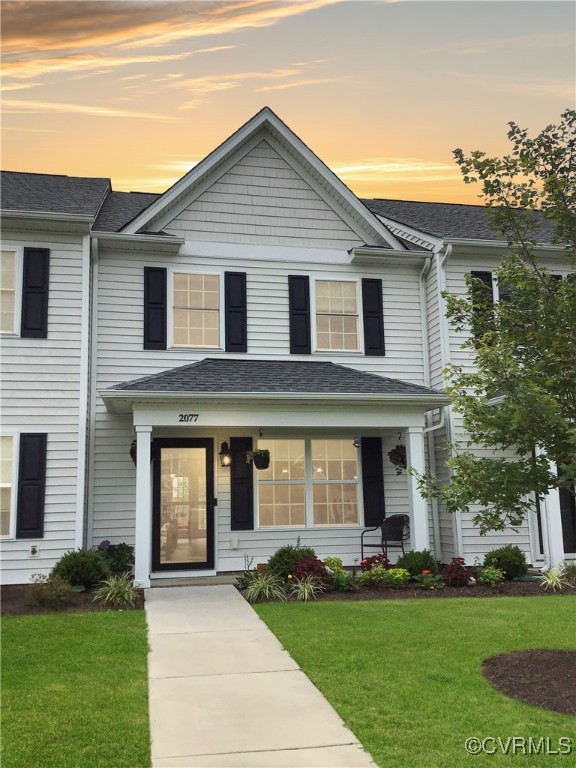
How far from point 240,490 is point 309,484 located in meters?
1.43

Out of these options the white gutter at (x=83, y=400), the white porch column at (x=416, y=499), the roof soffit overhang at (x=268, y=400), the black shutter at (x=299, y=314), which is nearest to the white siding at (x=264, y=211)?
the black shutter at (x=299, y=314)

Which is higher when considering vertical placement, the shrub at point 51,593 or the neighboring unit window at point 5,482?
the neighboring unit window at point 5,482

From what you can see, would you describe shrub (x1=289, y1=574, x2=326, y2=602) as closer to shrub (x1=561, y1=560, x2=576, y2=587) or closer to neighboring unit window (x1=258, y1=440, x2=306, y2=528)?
neighboring unit window (x1=258, y1=440, x2=306, y2=528)

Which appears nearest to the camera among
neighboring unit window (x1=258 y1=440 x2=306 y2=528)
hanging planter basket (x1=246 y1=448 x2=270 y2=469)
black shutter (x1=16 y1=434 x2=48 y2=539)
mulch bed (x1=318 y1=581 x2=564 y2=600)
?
mulch bed (x1=318 y1=581 x2=564 y2=600)

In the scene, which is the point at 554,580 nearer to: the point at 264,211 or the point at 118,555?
the point at 118,555

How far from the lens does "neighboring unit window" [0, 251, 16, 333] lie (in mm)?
11641

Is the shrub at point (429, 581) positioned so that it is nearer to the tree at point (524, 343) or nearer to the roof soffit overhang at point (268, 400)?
the roof soffit overhang at point (268, 400)

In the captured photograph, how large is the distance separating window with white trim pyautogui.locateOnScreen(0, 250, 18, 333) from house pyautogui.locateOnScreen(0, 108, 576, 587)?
4 centimetres

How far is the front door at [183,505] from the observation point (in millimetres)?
12062

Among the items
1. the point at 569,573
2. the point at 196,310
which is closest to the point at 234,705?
the point at 569,573

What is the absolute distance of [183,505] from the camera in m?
12.3

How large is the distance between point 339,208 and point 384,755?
37.5 ft

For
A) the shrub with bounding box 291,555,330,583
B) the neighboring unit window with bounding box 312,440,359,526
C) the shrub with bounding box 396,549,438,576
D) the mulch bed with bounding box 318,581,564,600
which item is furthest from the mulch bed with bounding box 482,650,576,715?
the neighboring unit window with bounding box 312,440,359,526

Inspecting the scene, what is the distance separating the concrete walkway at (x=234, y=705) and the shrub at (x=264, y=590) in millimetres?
1290
